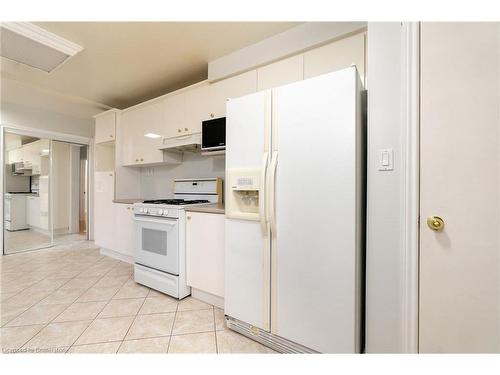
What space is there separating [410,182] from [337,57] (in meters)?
1.19

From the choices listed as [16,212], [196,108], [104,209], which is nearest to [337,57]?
[196,108]

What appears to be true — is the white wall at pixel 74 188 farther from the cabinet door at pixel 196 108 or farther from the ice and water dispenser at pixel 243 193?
the ice and water dispenser at pixel 243 193

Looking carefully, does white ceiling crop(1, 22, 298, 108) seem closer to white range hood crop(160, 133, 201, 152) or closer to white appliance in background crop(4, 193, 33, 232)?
white range hood crop(160, 133, 201, 152)

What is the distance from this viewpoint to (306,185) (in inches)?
48.8

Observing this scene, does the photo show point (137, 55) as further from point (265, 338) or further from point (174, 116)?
point (265, 338)

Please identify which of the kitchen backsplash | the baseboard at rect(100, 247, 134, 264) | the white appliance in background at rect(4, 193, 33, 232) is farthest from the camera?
the white appliance in background at rect(4, 193, 33, 232)

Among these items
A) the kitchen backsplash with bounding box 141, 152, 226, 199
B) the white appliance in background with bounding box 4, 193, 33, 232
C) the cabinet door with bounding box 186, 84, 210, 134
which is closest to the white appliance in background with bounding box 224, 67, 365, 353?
the cabinet door with bounding box 186, 84, 210, 134

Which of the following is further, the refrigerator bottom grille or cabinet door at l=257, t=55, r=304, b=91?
cabinet door at l=257, t=55, r=304, b=91

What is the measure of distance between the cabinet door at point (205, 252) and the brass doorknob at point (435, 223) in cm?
131

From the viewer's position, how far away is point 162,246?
6.83 feet

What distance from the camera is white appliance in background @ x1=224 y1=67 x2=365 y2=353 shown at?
44.6 inches

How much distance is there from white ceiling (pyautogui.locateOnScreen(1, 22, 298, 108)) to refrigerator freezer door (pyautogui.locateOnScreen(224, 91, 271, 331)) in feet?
3.04

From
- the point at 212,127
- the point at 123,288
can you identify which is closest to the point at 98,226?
the point at 123,288

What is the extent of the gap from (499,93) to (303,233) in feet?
3.33
